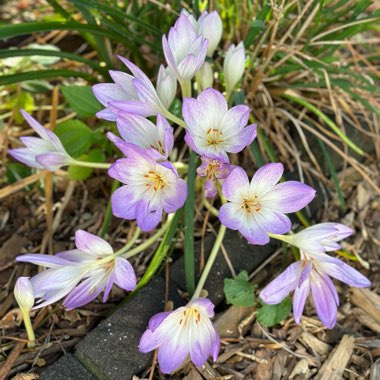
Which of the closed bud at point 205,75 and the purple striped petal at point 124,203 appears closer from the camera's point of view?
the purple striped petal at point 124,203

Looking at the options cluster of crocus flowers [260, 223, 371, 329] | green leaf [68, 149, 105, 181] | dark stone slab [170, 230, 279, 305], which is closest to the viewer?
cluster of crocus flowers [260, 223, 371, 329]

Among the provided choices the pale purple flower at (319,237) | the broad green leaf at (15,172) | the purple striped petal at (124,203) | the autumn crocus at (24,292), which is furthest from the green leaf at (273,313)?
the broad green leaf at (15,172)

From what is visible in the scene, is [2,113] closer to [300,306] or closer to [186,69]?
[186,69]

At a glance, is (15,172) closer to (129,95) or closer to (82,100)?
(82,100)

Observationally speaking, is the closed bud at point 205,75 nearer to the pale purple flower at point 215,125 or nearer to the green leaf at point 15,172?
the pale purple flower at point 215,125

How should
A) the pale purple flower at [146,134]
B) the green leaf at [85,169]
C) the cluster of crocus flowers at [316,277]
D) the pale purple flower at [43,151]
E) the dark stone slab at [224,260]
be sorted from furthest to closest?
the green leaf at [85,169] → the dark stone slab at [224,260] → the pale purple flower at [43,151] → the cluster of crocus flowers at [316,277] → the pale purple flower at [146,134]

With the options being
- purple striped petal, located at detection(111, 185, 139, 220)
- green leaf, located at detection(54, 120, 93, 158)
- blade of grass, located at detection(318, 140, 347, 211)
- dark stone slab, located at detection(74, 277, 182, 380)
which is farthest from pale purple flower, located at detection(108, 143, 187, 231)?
blade of grass, located at detection(318, 140, 347, 211)

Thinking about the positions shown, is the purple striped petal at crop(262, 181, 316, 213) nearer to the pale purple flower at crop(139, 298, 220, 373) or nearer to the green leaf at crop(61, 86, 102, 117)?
the pale purple flower at crop(139, 298, 220, 373)
